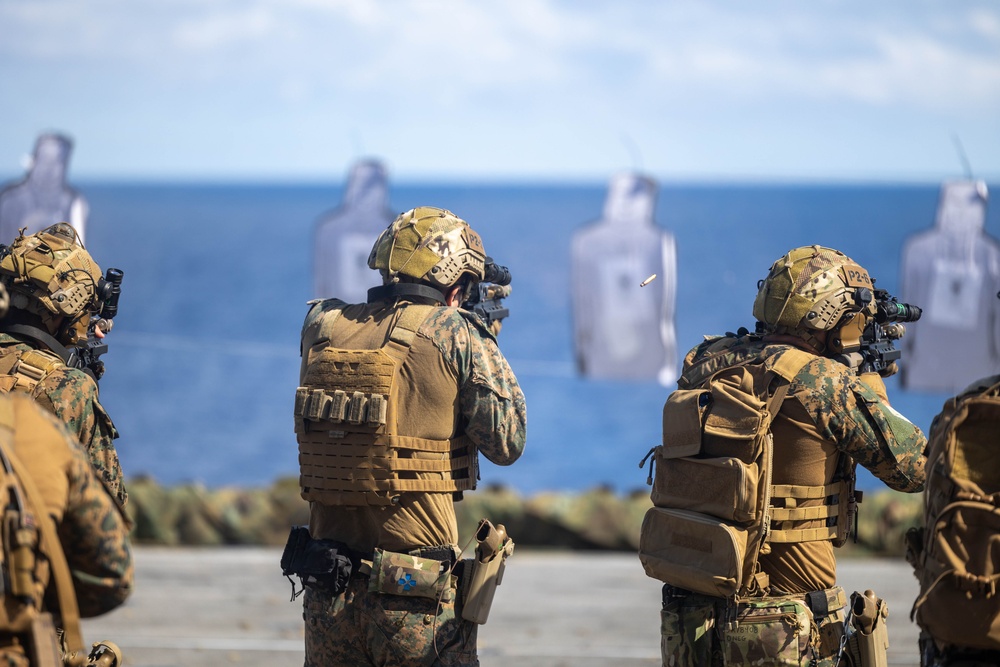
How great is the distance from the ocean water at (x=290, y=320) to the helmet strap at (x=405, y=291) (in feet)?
47.3

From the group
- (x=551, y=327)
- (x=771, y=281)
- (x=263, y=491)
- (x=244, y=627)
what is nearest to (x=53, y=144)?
(x=263, y=491)

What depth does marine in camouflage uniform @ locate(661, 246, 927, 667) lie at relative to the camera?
5086mm

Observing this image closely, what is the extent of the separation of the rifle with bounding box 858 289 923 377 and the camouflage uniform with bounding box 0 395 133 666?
3243 mm

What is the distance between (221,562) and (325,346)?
7229 millimetres

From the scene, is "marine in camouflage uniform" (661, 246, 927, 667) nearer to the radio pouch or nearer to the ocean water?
the radio pouch

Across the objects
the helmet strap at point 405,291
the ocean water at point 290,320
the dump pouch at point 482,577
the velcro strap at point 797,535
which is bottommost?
the dump pouch at point 482,577

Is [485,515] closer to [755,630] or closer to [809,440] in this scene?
[755,630]

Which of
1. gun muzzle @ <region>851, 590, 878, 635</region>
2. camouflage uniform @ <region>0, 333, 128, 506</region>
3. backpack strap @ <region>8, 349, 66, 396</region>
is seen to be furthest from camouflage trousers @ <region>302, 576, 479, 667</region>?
gun muzzle @ <region>851, 590, 878, 635</region>

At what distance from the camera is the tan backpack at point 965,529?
3928mm

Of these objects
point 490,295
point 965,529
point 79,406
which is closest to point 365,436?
point 490,295

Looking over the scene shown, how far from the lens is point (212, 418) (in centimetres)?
2744

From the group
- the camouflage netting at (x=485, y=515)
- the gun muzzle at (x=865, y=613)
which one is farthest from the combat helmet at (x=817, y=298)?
the camouflage netting at (x=485, y=515)

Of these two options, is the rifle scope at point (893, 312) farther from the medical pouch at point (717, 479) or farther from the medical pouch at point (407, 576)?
the medical pouch at point (407, 576)

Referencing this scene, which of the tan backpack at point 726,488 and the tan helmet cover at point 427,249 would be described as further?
the tan helmet cover at point 427,249
